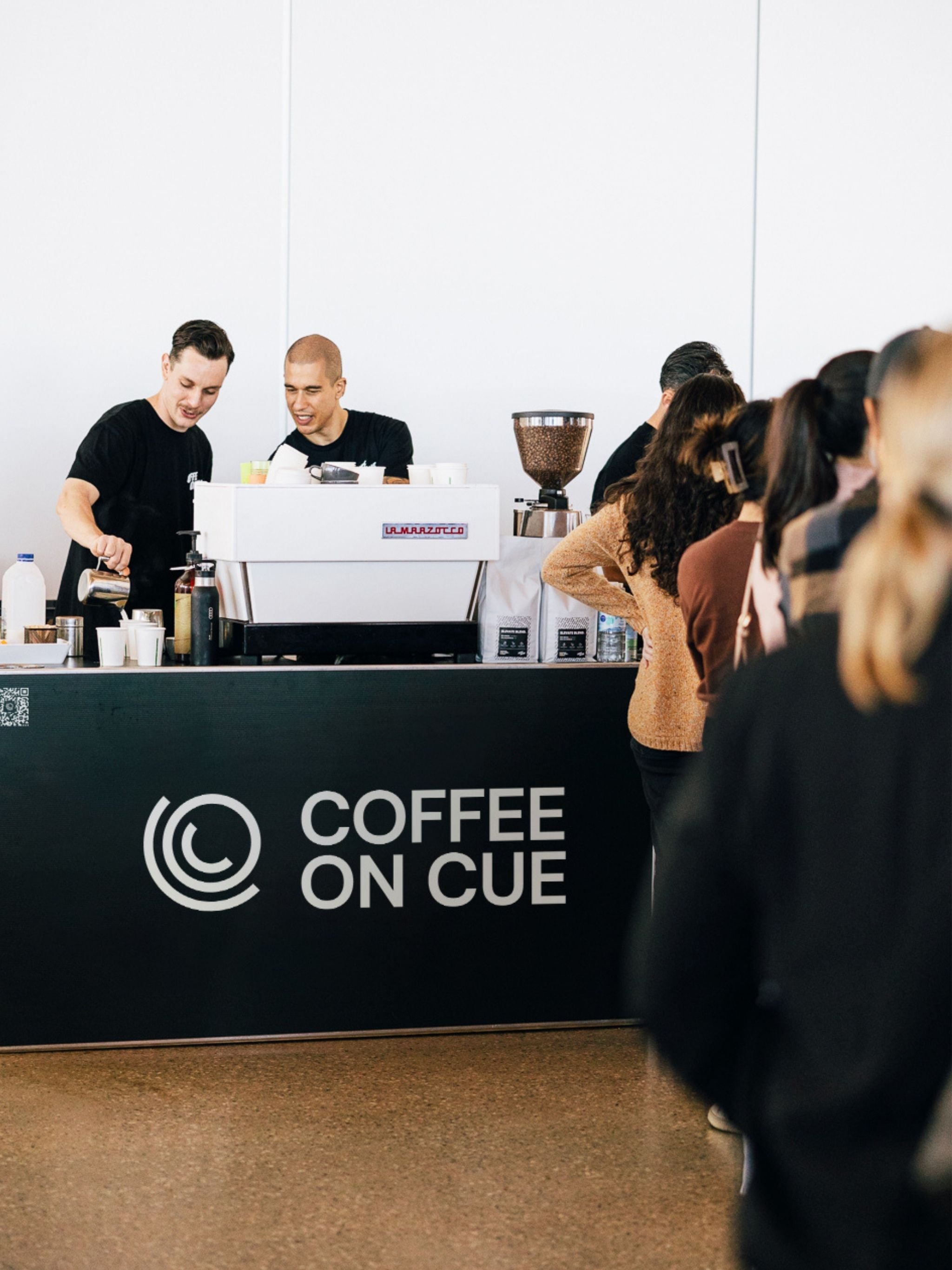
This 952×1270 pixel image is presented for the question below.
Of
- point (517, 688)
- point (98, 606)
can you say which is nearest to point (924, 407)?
point (517, 688)

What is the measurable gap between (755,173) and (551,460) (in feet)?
Answer: 8.14

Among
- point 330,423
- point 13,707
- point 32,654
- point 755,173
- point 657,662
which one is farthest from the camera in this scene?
point 755,173

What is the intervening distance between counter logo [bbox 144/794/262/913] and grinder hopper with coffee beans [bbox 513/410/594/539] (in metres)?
0.96

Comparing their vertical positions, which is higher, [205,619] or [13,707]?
[205,619]

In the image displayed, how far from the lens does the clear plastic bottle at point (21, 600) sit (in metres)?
3.16

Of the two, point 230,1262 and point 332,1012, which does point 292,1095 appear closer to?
point 332,1012

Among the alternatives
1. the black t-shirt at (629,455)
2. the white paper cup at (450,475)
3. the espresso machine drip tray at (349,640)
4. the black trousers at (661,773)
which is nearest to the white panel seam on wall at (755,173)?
the black t-shirt at (629,455)

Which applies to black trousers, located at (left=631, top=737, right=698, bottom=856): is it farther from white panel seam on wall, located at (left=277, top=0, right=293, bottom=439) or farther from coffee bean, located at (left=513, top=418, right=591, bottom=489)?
white panel seam on wall, located at (left=277, top=0, right=293, bottom=439)

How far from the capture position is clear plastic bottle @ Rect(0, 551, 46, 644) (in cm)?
316

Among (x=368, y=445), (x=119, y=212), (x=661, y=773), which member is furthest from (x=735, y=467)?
(x=119, y=212)

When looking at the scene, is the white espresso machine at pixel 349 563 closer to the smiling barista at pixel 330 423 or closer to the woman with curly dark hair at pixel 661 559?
the woman with curly dark hair at pixel 661 559

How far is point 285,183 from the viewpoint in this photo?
477 centimetres

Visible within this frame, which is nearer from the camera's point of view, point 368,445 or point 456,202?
point 368,445

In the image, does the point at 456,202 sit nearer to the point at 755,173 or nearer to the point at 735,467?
the point at 755,173
